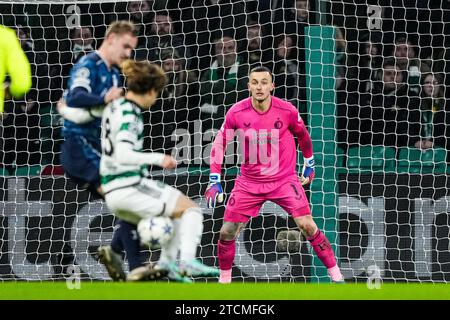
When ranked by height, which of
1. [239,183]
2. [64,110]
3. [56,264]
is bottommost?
[56,264]

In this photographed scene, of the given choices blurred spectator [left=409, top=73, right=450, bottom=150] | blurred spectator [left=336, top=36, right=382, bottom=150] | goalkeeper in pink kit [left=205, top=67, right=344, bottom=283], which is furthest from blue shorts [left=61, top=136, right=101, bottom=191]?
blurred spectator [left=409, top=73, right=450, bottom=150]

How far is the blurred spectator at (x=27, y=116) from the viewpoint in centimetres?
1100

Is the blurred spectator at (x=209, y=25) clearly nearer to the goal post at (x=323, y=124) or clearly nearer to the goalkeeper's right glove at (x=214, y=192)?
the goal post at (x=323, y=124)

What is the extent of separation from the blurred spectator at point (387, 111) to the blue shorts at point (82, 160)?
3924 millimetres

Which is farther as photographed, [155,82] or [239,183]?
[239,183]

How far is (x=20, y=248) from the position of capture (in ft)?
35.9

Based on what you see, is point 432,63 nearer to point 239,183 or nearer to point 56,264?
point 239,183

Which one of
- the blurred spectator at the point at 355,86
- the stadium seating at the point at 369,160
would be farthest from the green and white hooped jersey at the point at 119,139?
the blurred spectator at the point at 355,86

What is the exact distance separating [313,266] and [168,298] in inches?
142

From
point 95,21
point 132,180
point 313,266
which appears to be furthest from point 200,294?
point 95,21

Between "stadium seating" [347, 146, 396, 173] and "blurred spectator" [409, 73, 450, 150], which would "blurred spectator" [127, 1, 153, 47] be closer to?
"stadium seating" [347, 146, 396, 173]

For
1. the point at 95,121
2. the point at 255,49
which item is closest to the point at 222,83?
the point at 255,49

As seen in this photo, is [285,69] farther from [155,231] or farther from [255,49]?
[155,231]

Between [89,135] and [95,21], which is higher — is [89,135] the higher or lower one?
the lower one
